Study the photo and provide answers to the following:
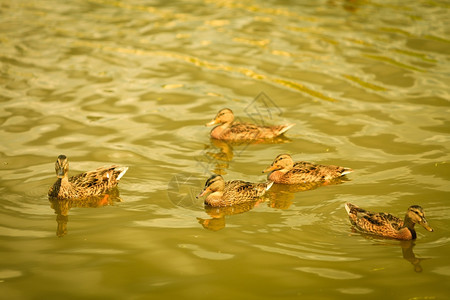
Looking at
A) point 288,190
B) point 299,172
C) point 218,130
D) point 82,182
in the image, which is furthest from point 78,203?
point 218,130

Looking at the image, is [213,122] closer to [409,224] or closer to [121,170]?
[121,170]

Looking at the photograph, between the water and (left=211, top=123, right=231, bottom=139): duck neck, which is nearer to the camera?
the water

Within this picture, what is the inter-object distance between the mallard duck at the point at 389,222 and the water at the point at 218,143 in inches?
5.4

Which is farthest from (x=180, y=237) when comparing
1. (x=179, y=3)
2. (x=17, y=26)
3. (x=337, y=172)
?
(x=179, y=3)

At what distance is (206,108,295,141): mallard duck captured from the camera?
12.0 metres

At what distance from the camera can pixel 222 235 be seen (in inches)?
322

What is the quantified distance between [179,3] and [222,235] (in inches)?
657

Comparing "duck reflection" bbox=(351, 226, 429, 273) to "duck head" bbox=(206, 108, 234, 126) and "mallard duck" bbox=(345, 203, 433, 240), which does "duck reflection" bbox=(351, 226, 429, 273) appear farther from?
"duck head" bbox=(206, 108, 234, 126)

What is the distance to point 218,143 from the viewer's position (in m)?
12.1

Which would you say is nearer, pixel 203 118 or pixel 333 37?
pixel 203 118

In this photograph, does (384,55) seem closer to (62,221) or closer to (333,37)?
(333,37)

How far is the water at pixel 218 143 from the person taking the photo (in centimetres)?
715

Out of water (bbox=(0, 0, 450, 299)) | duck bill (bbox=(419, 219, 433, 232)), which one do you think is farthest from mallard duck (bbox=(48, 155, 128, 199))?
duck bill (bbox=(419, 219, 433, 232))

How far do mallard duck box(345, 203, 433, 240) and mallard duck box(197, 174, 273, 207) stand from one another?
170cm
